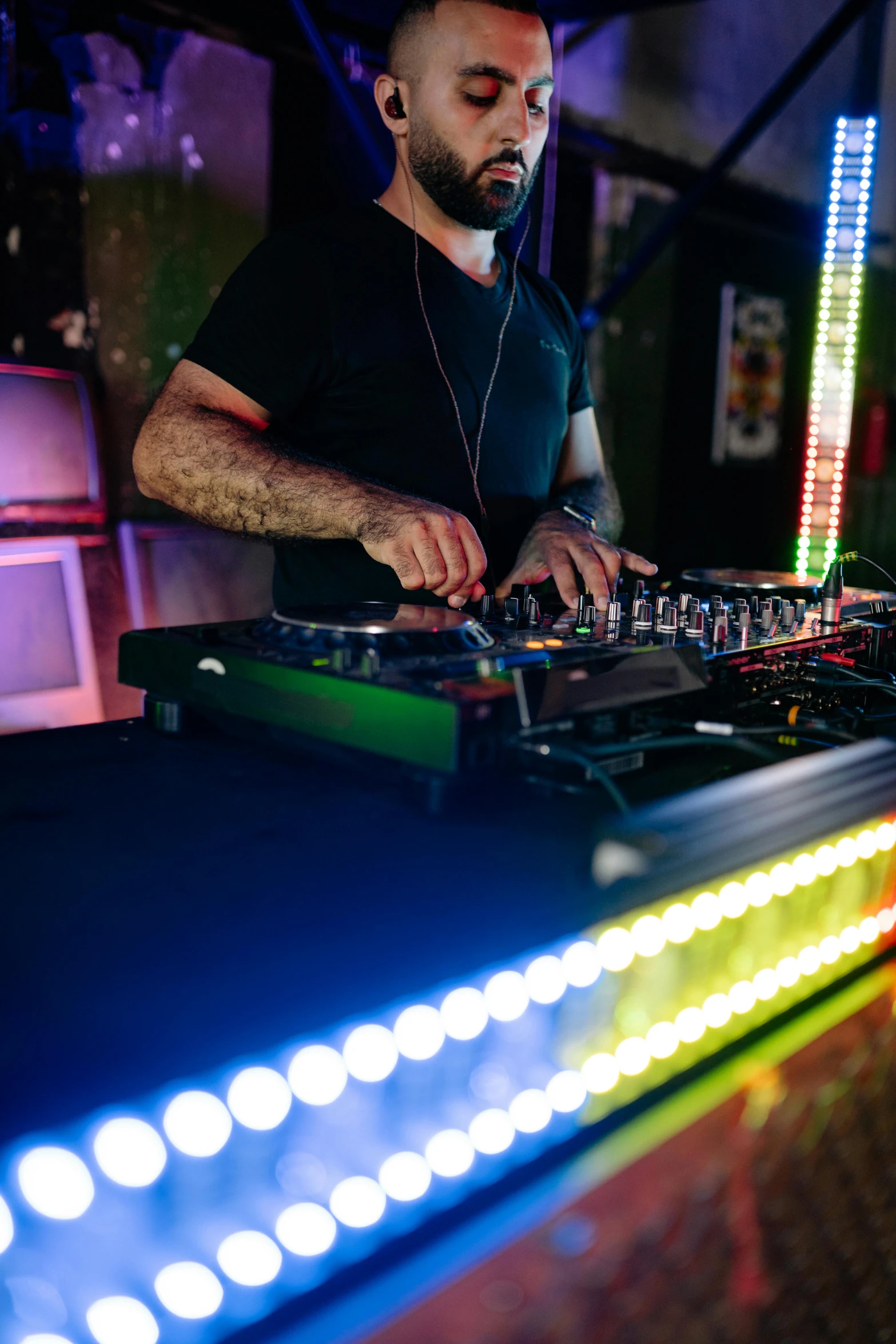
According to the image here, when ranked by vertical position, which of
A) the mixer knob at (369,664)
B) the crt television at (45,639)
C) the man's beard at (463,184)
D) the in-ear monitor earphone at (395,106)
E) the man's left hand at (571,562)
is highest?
the in-ear monitor earphone at (395,106)

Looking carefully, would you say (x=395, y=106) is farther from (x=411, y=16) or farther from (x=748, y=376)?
(x=748, y=376)

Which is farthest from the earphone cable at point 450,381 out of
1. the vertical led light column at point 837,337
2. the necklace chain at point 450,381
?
the vertical led light column at point 837,337

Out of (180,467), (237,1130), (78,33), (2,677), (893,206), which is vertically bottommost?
(2,677)

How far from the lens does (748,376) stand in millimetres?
5121

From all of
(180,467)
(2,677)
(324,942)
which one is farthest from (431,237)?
(324,942)

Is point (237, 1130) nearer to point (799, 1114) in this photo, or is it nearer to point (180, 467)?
point (799, 1114)

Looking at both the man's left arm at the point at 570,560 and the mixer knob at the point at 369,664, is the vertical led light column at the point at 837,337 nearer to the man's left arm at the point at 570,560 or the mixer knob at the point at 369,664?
the man's left arm at the point at 570,560

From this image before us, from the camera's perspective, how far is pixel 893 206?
6059mm

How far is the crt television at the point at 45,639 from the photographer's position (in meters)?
2.39

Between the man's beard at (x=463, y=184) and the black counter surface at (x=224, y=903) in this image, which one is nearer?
the black counter surface at (x=224, y=903)

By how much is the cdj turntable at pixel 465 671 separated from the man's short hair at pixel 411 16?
1057 mm

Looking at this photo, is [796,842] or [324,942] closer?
[324,942]

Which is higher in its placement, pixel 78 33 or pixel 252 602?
pixel 78 33

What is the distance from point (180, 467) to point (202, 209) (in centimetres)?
161
